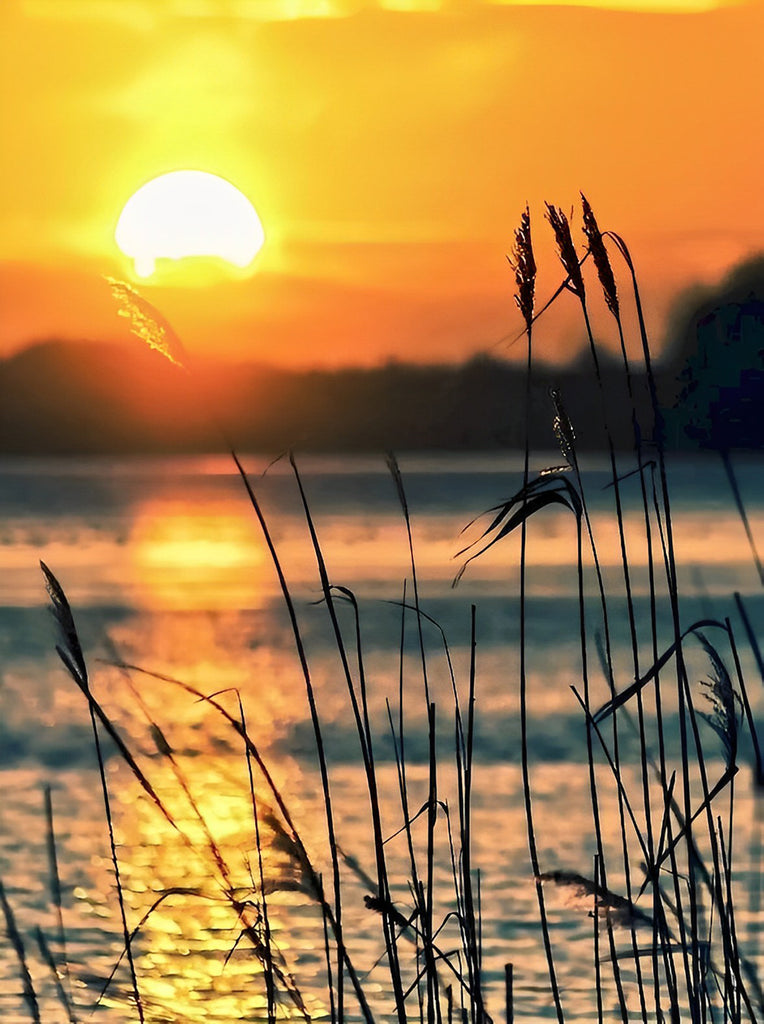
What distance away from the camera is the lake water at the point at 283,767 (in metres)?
4.52

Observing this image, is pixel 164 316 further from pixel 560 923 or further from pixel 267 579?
pixel 267 579

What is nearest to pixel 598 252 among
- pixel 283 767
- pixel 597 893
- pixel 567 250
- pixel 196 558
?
pixel 567 250

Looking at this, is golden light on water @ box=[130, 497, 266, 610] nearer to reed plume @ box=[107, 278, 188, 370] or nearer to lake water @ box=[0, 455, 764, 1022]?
lake water @ box=[0, 455, 764, 1022]

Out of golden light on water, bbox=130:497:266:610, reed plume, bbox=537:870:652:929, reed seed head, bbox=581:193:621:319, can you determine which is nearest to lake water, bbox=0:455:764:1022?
reed plume, bbox=537:870:652:929

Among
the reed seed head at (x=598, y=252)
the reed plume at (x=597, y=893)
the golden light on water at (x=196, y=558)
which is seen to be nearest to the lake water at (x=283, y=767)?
the reed plume at (x=597, y=893)

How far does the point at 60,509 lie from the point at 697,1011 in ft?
175

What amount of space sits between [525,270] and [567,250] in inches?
2.7

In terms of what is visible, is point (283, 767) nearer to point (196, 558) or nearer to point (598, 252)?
point (598, 252)

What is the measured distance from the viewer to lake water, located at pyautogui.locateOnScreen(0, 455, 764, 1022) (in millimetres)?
4523

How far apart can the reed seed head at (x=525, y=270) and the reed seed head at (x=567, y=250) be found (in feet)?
0.14

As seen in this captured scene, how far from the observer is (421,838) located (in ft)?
19.8

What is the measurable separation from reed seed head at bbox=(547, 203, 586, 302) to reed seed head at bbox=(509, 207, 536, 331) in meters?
0.04

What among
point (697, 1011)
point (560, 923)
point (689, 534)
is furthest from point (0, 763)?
point (689, 534)

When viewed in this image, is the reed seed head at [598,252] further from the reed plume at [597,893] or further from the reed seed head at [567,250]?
the reed plume at [597,893]
